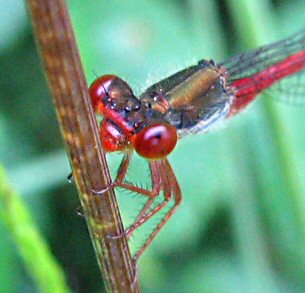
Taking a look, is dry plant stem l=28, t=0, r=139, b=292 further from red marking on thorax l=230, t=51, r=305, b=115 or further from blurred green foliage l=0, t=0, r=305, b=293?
blurred green foliage l=0, t=0, r=305, b=293

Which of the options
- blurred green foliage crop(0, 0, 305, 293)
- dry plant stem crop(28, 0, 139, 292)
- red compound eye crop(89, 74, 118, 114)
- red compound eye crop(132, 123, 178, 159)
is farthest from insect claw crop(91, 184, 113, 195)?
blurred green foliage crop(0, 0, 305, 293)

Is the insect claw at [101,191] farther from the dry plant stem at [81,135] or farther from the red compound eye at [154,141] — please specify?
the red compound eye at [154,141]

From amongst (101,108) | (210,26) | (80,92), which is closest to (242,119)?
(210,26)

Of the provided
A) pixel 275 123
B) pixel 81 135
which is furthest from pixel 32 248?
pixel 275 123

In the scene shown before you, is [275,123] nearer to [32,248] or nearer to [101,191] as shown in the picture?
[32,248]

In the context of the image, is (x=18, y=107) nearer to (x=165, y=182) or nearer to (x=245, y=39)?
(x=245, y=39)
